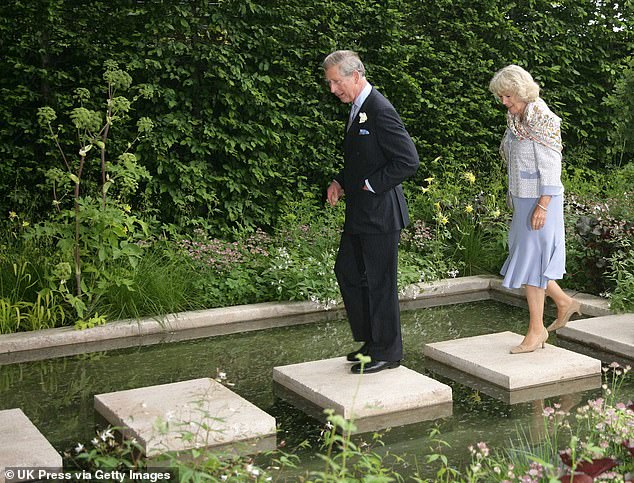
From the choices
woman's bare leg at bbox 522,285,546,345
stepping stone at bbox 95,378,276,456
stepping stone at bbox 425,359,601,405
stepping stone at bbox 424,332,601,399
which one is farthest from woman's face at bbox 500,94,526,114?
stepping stone at bbox 95,378,276,456

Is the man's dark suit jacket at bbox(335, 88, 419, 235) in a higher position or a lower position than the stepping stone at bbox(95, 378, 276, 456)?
higher

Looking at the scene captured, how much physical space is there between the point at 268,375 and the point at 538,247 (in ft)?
6.47

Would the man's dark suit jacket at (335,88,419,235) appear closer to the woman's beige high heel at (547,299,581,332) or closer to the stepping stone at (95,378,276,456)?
the stepping stone at (95,378,276,456)

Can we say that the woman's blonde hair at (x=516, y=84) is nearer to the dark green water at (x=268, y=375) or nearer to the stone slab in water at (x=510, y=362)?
the stone slab in water at (x=510, y=362)

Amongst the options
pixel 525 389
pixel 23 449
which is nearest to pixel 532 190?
pixel 525 389

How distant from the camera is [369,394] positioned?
5418 mm

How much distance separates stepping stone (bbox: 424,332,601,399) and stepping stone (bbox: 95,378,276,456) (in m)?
1.62

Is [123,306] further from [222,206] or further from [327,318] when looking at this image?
[222,206]

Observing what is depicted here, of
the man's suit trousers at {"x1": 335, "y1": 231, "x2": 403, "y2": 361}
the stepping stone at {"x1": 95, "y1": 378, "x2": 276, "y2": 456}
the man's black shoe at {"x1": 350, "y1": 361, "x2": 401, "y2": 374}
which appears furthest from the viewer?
the man's black shoe at {"x1": 350, "y1": 361, "x2": 401, "y2": 374}

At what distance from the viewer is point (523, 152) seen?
605 cm

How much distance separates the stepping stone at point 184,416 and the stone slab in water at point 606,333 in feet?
9.15

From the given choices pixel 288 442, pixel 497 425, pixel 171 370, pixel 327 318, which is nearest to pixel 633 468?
pixel 497 425

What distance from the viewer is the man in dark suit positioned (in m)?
5.49

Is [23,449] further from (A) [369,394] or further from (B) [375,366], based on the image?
(B) [375,366]
